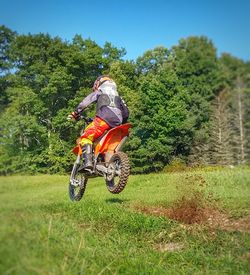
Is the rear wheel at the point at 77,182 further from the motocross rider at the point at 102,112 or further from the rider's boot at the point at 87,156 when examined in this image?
the motocross rider at the point at 102,112

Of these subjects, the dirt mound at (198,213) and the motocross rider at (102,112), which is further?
the dirt mound at (198,213)

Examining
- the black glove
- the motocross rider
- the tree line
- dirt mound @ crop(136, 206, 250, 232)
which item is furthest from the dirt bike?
the tree line

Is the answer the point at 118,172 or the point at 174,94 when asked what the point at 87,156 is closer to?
the point at 118,172

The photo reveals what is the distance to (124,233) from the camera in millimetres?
8453

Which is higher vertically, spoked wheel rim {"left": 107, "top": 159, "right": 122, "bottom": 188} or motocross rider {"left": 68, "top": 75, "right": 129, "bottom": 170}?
motocross rider {"left": 68, "top": 75, "right": 129, "bottom": 170}

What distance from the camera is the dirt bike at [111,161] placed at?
842 cm

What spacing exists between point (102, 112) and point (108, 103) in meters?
0.24

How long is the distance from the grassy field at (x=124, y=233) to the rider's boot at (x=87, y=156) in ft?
3.08

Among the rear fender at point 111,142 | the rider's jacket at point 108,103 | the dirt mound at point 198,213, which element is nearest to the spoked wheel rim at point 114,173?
the rear fender at point 111,142

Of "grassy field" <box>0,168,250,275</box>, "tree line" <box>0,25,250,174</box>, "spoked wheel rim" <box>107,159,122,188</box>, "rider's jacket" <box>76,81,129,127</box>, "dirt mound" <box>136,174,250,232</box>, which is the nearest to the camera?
"grassy field" <box>0,168,250,275</box>

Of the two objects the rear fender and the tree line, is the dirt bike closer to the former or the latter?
the rear fender

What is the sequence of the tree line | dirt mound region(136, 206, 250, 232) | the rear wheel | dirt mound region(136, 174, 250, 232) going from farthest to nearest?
the tree line → the rear wheel → dirt mound region(136, 174, 250, 232) → dirt mound region(136, 206, 250, 232)

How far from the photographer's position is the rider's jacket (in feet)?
27.5

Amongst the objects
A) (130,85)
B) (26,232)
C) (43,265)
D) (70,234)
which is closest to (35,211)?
(26,232)
